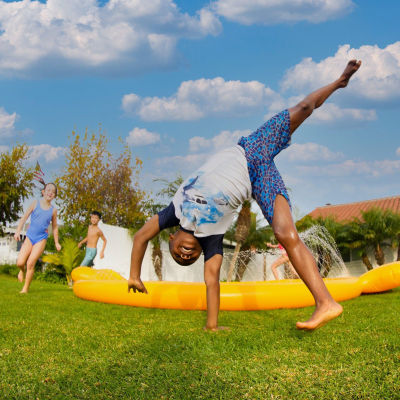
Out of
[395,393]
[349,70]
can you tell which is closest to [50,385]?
[395,393]

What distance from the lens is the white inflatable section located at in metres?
Result: 16.5

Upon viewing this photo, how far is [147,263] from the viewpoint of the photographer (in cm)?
1786

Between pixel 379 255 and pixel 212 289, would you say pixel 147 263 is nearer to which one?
pixel 379 255

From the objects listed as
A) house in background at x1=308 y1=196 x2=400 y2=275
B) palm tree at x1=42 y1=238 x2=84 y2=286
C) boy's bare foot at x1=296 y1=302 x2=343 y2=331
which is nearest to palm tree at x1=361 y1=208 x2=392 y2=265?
house in background at x1=308 y1=196 x2=400 y2=275

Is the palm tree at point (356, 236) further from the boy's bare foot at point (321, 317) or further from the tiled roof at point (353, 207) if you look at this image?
the boy's bare foot at point (321, 317)

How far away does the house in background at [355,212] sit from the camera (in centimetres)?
2058

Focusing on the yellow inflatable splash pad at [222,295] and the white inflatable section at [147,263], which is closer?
the yellow inflatable splash pad at [222,295]

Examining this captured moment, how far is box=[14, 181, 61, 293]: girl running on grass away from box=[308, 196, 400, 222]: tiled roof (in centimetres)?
1727

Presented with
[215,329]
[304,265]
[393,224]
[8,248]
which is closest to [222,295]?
[215,329]

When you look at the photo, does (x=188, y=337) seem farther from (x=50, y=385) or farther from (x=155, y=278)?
(x=155, y=278)

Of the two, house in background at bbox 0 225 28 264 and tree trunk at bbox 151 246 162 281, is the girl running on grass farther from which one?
house in background at bbox 0 225 28 264

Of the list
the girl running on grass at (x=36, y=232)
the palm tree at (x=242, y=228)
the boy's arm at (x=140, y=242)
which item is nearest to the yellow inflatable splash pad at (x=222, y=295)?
the girl running on grass at (x=36, y=232)

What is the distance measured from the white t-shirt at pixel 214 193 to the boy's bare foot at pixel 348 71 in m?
1.04

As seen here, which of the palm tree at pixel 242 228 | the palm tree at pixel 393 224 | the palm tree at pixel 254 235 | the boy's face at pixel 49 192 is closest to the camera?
the boy's face at pixel 49 192
